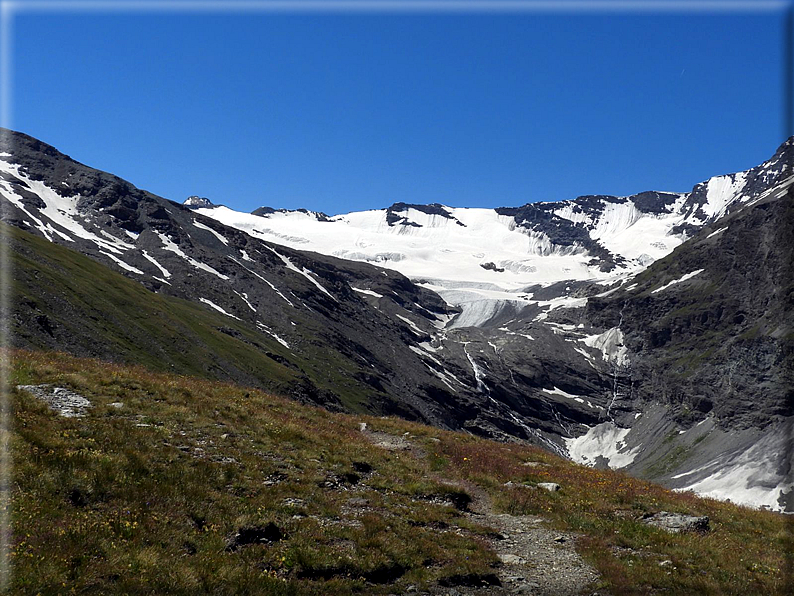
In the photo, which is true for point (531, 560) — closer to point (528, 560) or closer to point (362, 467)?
point (528, 560)

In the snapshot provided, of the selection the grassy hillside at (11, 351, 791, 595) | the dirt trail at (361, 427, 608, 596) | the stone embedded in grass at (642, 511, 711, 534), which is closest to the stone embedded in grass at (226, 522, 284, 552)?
the grassy hillside at (11, 351, 791, 595)

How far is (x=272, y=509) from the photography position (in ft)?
57.6

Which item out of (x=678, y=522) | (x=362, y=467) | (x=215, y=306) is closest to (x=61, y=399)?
(x=362, y=467)

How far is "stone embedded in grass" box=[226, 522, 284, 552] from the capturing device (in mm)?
15390

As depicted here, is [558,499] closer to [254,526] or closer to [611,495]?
[611,495]

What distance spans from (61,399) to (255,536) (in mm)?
10512

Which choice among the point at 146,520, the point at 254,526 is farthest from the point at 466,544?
the point at 146,520

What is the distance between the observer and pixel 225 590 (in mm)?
13008

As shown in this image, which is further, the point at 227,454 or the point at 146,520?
the point at 227,454

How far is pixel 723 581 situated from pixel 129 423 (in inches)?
757

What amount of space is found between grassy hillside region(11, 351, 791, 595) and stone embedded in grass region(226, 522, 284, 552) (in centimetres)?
3

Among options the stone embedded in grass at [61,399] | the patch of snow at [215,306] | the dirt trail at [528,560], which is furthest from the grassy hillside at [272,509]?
the patch of snow at [215,306]

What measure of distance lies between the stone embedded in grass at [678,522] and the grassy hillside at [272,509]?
17.5 inches

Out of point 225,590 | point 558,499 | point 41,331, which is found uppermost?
point 558,499
